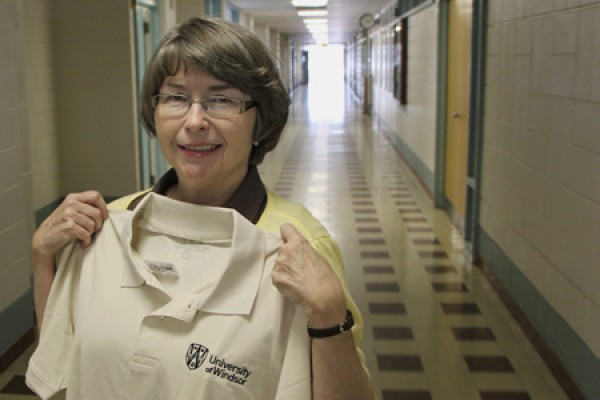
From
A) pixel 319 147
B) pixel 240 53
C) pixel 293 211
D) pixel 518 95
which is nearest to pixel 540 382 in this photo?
pixel 518 95

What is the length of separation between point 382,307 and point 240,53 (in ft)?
11.3

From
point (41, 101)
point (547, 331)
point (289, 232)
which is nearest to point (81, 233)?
point (289, 232)

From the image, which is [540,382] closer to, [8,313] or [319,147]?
[8,313]

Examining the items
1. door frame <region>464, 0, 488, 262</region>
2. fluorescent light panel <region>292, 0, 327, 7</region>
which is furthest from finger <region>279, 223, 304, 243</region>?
fluorescent light panel <region>292, 0, 327, 7</region>

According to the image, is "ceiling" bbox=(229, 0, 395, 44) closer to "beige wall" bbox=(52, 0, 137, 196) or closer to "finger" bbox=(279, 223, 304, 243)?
"beige wall" bbox=(52, 0, 137, 196)

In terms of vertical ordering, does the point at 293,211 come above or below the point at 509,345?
above

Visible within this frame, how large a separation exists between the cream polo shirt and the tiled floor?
227 cm

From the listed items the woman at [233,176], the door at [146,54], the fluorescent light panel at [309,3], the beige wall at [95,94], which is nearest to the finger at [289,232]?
the woman at [233,176]

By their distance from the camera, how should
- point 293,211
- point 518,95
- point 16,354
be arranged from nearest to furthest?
1. point 293,211
2. point 16,354
3. point 518,95

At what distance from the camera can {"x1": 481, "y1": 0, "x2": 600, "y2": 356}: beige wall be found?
310cm

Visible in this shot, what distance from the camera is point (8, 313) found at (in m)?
3.62

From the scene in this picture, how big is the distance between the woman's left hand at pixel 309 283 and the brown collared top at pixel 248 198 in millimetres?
149

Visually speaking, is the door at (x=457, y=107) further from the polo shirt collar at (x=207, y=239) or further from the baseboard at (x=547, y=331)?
the polo shirt collar at (x=207, y=239)

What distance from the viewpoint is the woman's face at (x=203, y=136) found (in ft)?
4.11
